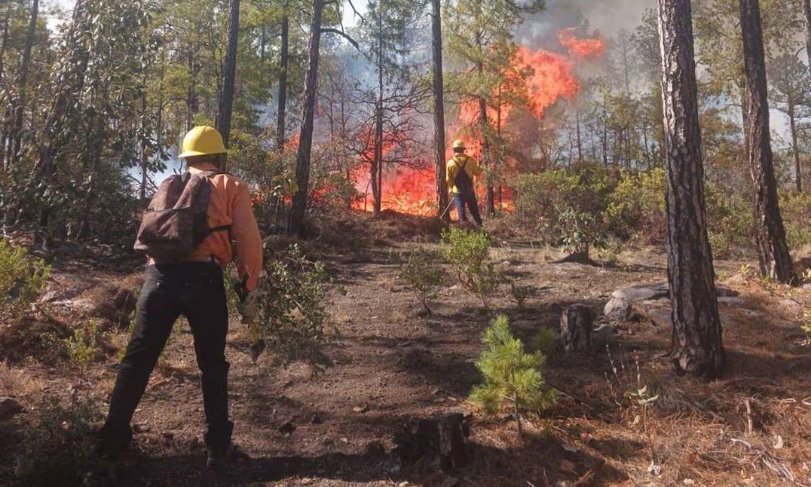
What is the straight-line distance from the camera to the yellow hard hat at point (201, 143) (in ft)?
10.7

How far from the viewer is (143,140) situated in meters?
7.78

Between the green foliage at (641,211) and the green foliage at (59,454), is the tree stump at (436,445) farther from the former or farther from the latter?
the green foliage at (641,211)

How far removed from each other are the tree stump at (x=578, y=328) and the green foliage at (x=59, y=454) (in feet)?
11.7

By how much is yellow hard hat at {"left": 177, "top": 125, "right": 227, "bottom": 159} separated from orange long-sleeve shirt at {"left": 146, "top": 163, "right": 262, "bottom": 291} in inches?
3.9

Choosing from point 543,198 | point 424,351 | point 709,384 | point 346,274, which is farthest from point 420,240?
point 709,384

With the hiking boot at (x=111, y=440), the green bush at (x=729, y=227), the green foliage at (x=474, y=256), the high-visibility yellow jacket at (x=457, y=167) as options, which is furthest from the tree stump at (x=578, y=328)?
the high-visibility yellow jacket at (x=457, y=167)

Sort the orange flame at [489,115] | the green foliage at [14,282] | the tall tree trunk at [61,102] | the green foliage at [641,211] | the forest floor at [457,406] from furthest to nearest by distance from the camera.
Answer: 1. the orange flame at [489,115]
2. the green foliage at [641,211]
3. the tall tree trunk at [61,102]
4. the green foliage at [14,282]
5. the forest floor at [457,406]

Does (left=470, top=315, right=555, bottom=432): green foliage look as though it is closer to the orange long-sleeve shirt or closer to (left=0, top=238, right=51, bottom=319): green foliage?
the orange long-sleeve shirt

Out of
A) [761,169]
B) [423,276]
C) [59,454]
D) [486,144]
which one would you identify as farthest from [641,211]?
[59,454]

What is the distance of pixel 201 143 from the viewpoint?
3281mm

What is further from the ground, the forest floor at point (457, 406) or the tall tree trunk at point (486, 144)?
the tall tree trunk at point (486, 144)

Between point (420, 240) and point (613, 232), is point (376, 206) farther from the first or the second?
point (613, 232)

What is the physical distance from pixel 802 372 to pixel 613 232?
8.63 meters

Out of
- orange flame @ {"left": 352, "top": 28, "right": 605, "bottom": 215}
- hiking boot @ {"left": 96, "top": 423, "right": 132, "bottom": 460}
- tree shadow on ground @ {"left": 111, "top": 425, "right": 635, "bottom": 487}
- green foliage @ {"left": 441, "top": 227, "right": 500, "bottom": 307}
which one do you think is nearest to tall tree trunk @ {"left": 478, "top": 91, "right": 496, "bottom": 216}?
orange flame @ {"left": 352, "top": 28, "right": 605, "bottom": 215}
